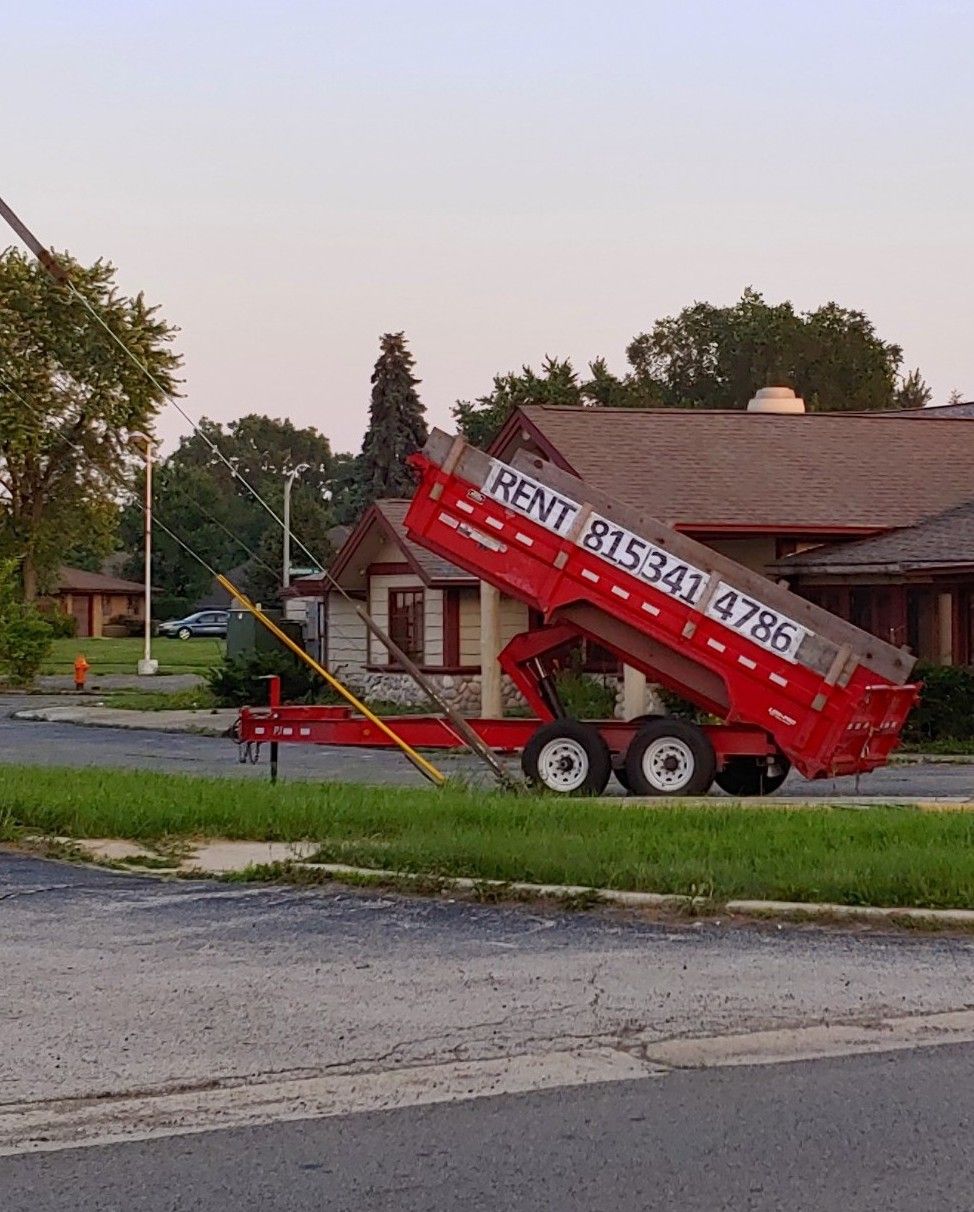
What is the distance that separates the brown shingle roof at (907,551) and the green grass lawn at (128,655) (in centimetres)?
2510

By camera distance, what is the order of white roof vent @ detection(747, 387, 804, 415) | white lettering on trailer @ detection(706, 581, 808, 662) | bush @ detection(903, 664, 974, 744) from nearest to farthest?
white lettering on trailer @ detection(706, 581, 808, 662) < bush @ detection(903, 664, 974, 744) < white roof vent @ detection(747, 387, 804, 415)

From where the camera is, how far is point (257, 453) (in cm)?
14275

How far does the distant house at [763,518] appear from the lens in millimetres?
30031

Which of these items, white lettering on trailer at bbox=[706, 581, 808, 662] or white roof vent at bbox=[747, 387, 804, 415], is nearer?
white lettering on trailer at bbox=[706, 581, 808, 662]

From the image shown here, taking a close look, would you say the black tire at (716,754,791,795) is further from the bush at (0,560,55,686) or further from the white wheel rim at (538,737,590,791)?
the bush at (0,560,55,686)

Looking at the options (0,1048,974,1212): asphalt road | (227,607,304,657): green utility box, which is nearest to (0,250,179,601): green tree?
(227,607,304,657): green utility box

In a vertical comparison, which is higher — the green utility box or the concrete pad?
the green utility box

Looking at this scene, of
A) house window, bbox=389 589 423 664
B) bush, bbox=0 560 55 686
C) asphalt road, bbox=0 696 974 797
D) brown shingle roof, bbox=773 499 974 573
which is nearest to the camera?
asphalt road, bbox=0 696 974 797

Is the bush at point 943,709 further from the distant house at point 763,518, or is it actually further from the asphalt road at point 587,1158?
the asphalt road at point 587,1158

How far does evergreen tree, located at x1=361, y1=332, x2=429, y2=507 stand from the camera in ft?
282

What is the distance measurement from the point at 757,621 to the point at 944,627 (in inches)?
Answer: 507

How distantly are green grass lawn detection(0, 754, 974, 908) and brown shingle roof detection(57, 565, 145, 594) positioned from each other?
7491cm

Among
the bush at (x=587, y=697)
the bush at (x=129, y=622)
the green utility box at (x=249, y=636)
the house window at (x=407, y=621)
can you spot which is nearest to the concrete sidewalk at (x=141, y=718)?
the green utility box at (x=249, y=636)

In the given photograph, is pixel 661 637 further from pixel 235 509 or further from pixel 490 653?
pixel 235 509
